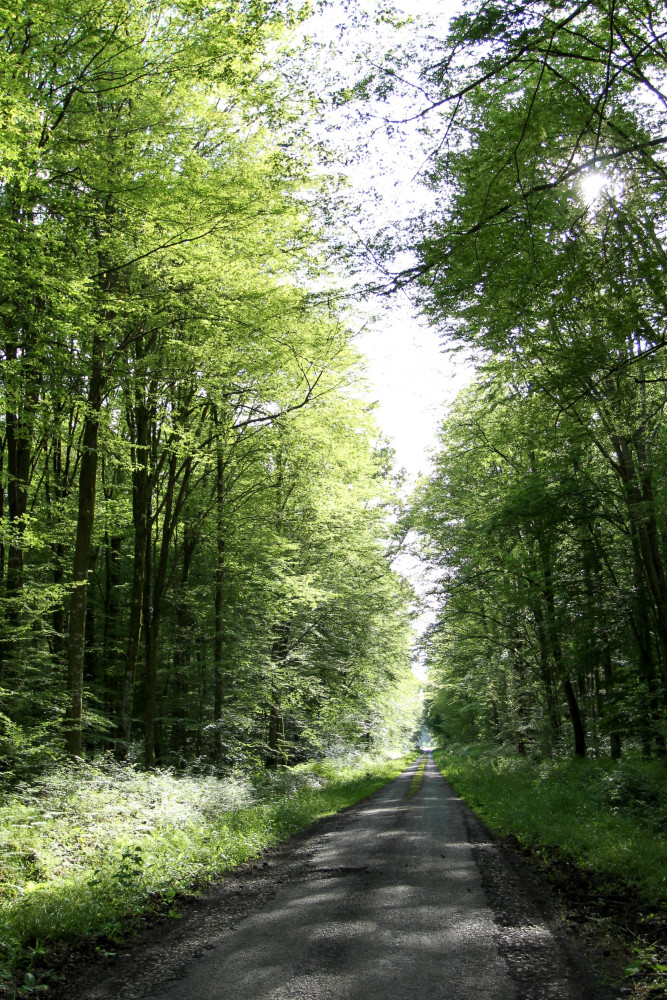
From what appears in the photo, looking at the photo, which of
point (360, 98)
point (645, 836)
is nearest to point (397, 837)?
point (645, 836)

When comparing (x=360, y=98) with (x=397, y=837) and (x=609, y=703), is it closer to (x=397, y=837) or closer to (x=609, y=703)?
(x=397, y=837)

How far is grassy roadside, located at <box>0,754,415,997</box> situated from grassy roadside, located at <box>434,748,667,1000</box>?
4.08m

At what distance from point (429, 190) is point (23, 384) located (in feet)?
19.9

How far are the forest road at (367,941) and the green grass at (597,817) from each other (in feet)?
2.84

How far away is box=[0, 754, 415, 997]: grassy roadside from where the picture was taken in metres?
5.20

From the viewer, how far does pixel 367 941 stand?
16.6ft

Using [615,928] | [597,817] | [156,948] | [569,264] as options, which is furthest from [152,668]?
[569,264]

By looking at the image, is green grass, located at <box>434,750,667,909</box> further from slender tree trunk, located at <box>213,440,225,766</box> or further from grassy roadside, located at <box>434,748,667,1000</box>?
slender tree trunk, located at <box>213,440,225,766</box>

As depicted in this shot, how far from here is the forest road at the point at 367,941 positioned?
4.18 meters

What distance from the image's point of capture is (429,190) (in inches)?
225

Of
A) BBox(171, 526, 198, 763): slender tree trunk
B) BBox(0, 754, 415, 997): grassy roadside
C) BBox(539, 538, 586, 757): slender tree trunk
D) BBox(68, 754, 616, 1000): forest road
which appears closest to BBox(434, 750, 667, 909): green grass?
BBox(68, 754, 616, 1000): forest road

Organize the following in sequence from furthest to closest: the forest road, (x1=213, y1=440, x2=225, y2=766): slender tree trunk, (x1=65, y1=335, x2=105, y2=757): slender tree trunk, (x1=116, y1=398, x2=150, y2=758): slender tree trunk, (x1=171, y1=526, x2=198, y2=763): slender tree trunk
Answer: (x1=171, y1=526, x2=198, y2=763): slender tree trunk < (x1=213, y1=440, x2=225, y2=766): slender tree trunk < (x1=116, y1=398, x2=150, y2=758): slender tree trunk < (x1=65, y1=335, x2=105, y2=757): slender tree trunk < the forest road

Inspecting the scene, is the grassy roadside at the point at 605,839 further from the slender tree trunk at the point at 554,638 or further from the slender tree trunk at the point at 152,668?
the slender tree trunk at the point at 152,668

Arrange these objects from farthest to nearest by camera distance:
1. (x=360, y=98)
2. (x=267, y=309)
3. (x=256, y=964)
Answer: (x=267, y=309), (x=360, y=98), (x=256, y=964)
